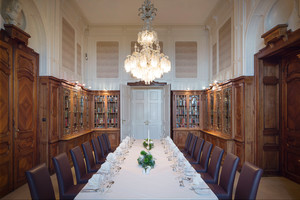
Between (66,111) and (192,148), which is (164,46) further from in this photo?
(192,148)

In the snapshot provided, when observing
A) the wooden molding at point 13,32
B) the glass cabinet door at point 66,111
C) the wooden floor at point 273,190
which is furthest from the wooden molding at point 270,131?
the wooden molding at point 13,32

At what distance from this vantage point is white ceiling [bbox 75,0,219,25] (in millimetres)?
6275

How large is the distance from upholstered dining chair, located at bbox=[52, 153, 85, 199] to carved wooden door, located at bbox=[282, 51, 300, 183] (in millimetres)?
4249

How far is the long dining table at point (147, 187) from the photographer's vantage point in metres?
2.03

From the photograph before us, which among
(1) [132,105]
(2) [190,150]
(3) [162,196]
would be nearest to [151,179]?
(3) [162,196]

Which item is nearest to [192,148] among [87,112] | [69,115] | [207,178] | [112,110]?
[207,178]

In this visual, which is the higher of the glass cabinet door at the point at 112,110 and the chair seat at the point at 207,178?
the glass cabinet door at the point at 112,110

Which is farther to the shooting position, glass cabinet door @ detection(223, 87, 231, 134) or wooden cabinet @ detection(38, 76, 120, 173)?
glass cabinet door @ detection(223, 87, 231, 134)

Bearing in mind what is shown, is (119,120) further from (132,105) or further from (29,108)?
(29,108)

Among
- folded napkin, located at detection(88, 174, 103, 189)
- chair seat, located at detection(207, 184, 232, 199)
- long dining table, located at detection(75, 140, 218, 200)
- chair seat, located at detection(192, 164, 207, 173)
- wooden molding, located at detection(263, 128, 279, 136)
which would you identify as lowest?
chair seat, located at detection(192, 164, 207, 173)

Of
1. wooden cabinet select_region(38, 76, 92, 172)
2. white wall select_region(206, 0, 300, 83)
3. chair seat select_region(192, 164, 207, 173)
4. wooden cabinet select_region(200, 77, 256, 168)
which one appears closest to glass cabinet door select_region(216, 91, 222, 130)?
wooden cabinet select_region(200, 77, 256, 168)

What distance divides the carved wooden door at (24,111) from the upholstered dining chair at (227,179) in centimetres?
360

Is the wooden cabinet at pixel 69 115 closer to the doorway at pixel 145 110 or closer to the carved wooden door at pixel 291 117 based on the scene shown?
the doorway at pixel 145 110

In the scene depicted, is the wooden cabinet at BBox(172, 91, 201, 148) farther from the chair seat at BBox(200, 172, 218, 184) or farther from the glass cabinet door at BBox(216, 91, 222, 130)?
the chair seat at BBox(200, 172, 218, 184)
